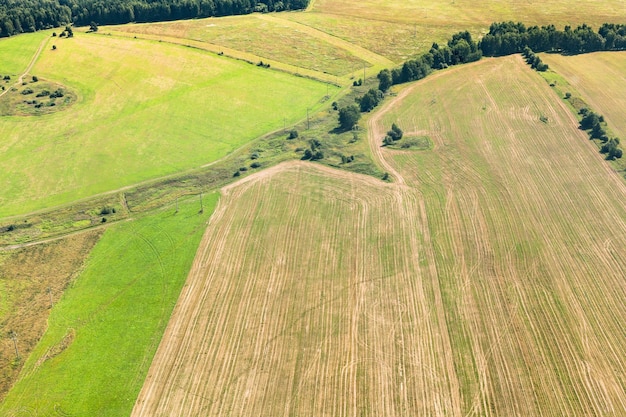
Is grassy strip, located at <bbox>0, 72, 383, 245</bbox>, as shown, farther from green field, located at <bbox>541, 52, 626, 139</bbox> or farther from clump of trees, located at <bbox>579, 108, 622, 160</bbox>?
green field, located at <bbox>541, 52, 626, 139</bbox>

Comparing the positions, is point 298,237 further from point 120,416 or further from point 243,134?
point 243,134

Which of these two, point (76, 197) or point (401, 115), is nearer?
point (76, 197)

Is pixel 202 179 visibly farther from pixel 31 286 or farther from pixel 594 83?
pixel 594 83

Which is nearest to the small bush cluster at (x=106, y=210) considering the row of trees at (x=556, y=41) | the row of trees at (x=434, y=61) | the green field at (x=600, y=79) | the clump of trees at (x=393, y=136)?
the clump of trees at (x=393, y=136)

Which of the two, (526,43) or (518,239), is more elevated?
(526,43)

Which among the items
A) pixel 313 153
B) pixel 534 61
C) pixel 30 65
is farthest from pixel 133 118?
pixel 534 61

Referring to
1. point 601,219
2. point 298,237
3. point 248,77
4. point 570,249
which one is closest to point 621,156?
point 601,219
